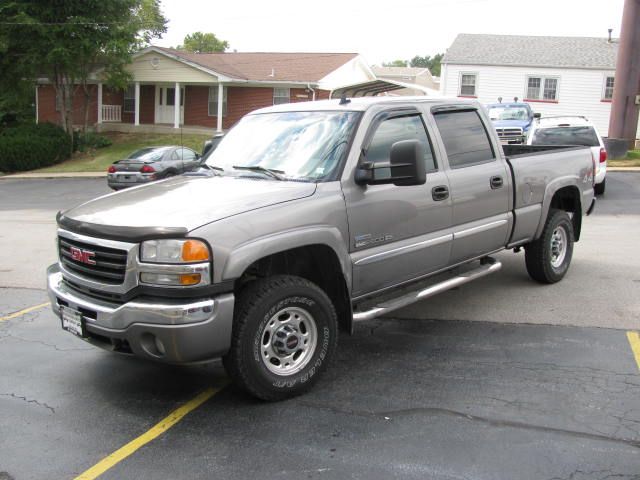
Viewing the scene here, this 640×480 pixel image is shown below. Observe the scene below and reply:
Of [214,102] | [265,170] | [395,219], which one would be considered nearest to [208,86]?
[214,102]

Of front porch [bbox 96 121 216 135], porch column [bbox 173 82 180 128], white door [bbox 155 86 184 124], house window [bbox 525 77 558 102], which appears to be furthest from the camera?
white door [bbox 155 86 184 124]

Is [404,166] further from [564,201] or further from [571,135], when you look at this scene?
[571,135]

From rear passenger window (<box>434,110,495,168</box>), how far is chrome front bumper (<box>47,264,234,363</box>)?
8.64 ft

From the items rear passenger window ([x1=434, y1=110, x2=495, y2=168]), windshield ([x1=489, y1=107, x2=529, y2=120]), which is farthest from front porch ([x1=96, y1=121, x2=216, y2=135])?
rear passenger window ([x1=434, y1=110, x2=495, y2=168])

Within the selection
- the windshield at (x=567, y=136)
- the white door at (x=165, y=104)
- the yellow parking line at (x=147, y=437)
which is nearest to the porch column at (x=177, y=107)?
the white door at (x=165, y=104)

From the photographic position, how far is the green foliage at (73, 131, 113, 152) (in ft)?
108

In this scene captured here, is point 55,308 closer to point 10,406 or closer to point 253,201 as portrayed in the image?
point 10,406

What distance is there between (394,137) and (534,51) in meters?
31.9

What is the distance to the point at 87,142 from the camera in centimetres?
3306

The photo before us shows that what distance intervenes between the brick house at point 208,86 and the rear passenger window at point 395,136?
2833cm

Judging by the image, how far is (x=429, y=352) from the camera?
16.9 ft

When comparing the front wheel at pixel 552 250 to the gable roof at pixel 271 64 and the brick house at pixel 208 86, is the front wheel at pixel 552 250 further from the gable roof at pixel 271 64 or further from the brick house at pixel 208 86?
the gable roof at pixel 271 64

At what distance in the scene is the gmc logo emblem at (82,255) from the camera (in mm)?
4039

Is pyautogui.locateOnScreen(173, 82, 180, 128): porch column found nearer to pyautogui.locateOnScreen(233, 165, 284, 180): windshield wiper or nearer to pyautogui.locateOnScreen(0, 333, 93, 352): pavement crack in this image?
pyautogui.locateOnScreen(0, 333, 93, 352): pavement crack
